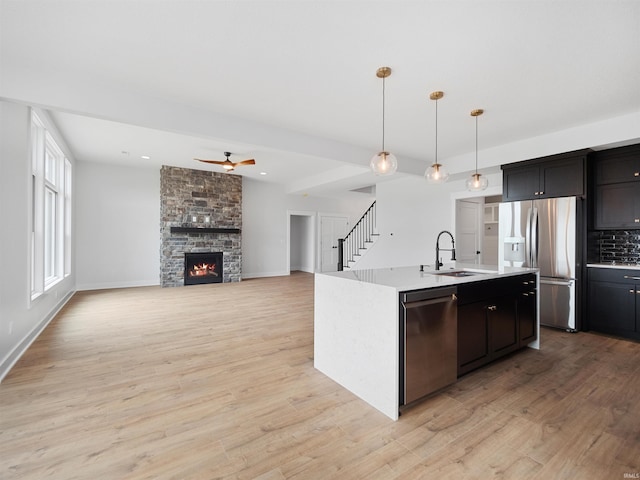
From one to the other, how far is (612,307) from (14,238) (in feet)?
23.9

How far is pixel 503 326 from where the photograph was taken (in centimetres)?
305

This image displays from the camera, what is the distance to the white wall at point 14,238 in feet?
9.54

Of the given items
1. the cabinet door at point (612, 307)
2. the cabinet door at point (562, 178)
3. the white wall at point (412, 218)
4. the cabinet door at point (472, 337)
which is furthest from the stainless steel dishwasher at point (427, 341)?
the white wall at point (412, 218)

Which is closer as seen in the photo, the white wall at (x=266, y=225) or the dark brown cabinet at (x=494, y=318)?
the dark brown cabinet at (x=494, y=318)

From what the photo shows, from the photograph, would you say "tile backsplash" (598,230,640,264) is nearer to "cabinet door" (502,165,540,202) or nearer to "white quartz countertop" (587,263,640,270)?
"white quartz countertop" (587,263,640,270)

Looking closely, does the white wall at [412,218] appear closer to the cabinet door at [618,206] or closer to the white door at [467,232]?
the white door at [467,232]

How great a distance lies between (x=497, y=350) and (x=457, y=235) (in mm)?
3724

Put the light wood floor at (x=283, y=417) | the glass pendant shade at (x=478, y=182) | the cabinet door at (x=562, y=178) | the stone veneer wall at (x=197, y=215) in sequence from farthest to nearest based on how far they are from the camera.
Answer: the stone veneer wall at (x=197, y=215), the cabinet door at (x=562, y=178), the glass pendant shade at (x=478, y=182), the light wood floor at (x=283, y=417)

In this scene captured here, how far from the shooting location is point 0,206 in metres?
2.86

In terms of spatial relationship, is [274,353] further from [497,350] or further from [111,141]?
[111,141]

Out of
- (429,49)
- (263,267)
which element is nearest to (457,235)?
(429,49)

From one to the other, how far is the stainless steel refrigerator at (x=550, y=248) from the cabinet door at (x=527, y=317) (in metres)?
1.23

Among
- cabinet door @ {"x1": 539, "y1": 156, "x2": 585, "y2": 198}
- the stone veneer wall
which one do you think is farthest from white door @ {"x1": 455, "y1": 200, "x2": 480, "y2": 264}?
the stone veneer wall

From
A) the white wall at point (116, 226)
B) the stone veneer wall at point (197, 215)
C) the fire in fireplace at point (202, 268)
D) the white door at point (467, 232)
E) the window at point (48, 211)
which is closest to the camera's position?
the window at point (48, 211)
